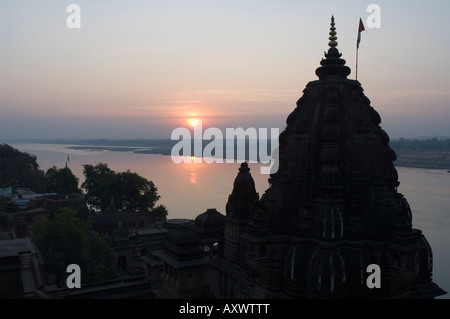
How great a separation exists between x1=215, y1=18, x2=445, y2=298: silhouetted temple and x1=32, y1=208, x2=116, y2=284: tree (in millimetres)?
15061

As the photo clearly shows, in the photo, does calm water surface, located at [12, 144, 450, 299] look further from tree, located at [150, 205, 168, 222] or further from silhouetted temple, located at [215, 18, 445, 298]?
silhouetted temple, located at [215, 18, 445, 298]

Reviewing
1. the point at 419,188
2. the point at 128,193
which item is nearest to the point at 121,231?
the point at 128,193

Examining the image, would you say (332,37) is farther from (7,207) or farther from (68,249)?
(7,207)

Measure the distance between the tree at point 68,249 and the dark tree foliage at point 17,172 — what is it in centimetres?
3847

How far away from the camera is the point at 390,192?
12.5 metres

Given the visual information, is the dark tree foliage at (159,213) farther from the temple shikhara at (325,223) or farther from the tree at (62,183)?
the temple shikhara at (325,223)

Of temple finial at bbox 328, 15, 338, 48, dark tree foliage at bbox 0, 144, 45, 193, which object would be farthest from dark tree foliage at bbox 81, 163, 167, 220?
temple finial at bbox 328, 15, 338, 48

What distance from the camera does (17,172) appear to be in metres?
62.7

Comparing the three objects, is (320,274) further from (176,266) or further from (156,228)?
(156,228)

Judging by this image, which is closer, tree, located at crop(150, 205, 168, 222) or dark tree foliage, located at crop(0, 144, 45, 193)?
tree, located at crop(150, 205, 168, 222)

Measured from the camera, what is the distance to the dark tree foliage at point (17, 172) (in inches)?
2404

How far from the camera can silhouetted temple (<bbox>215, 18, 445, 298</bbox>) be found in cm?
1180

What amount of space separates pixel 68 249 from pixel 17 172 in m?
45.1

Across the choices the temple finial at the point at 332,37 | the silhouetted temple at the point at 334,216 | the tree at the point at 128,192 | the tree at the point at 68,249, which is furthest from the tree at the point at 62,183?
the temple finial at the point at 332,37
